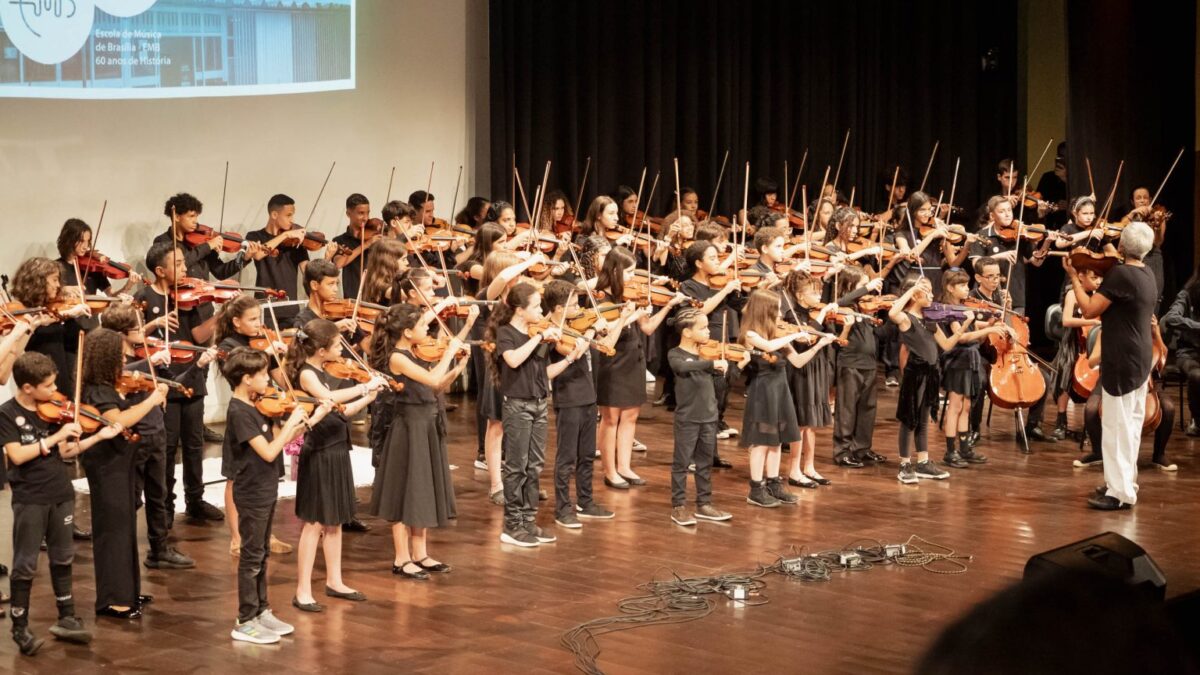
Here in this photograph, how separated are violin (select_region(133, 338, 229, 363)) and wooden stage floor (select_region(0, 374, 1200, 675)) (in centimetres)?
89

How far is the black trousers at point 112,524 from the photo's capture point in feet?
16.9

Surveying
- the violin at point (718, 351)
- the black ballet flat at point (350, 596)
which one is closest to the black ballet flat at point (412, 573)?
the black ballet flat at point (350, 596)

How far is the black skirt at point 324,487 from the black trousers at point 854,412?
359cm

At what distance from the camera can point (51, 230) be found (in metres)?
8.48

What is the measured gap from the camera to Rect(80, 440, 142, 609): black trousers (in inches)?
203

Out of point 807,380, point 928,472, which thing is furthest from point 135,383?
point 928,472

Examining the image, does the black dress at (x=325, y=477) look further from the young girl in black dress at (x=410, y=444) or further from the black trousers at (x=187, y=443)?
the black trousers at (x=187, y=443)

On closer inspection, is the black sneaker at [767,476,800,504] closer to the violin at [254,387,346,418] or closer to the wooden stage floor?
the wooden stage floor

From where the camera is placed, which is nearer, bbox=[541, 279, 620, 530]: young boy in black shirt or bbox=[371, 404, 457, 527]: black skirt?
bbox=[371, 404, 457, 527]: black skirt

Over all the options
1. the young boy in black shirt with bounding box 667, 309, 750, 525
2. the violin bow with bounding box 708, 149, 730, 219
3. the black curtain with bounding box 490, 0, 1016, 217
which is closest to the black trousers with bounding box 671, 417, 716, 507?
the young boy in black shirt with bounding box 667, 309, 750, 525

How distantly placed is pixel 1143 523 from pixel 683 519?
7.70 ft

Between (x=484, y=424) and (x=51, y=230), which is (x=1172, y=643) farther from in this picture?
(x=51, y=230)

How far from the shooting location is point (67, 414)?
4.86 m

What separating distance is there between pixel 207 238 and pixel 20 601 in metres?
3.64
